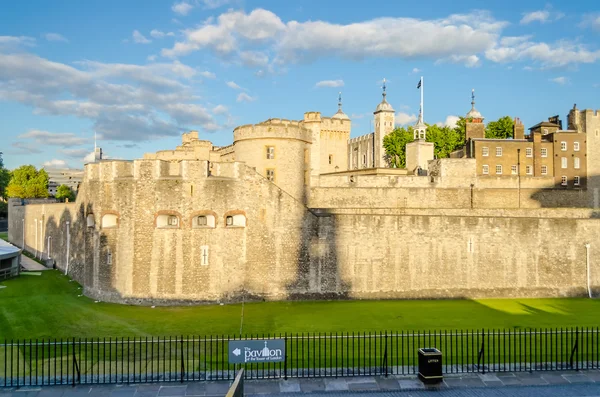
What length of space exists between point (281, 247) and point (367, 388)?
1417 cm

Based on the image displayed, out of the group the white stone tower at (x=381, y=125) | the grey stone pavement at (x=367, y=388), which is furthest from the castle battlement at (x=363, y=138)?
the grey stone pavement at (x=367, y=388)

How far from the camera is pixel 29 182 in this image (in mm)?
88312

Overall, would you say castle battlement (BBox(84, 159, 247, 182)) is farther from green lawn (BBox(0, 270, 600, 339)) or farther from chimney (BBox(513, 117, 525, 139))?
chimney (BBox(513, 117, 525, 139))

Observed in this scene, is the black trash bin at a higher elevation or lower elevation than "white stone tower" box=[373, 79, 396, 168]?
lower

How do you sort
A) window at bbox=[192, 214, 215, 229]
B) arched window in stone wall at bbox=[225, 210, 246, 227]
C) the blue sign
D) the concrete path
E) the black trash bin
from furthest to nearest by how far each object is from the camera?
the concrete path
arched window in stone wall at bbox=[225, 210, 246, 227]
window at bbox=[192, 214, 215, 229]
the blue sign
the black trash bin

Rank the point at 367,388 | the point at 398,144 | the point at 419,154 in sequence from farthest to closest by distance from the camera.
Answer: the point at 398,144 < the point at 419,154 < the point at 367,388

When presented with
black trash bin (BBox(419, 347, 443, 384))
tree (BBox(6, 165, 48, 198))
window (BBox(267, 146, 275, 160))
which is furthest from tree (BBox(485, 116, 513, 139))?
tree (BBox(6, 165, 48, 198))

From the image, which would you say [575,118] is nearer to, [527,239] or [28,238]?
[527,239]

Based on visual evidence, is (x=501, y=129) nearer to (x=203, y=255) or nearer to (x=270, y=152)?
(x=270, y=152)

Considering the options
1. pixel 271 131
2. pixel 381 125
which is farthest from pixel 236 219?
pixel 381 125

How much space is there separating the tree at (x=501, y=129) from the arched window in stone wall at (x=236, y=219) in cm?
5061

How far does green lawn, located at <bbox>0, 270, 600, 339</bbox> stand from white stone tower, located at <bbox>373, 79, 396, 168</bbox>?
180 feet

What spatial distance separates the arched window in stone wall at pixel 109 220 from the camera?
28406 mm

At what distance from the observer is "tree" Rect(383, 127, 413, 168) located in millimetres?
71750
